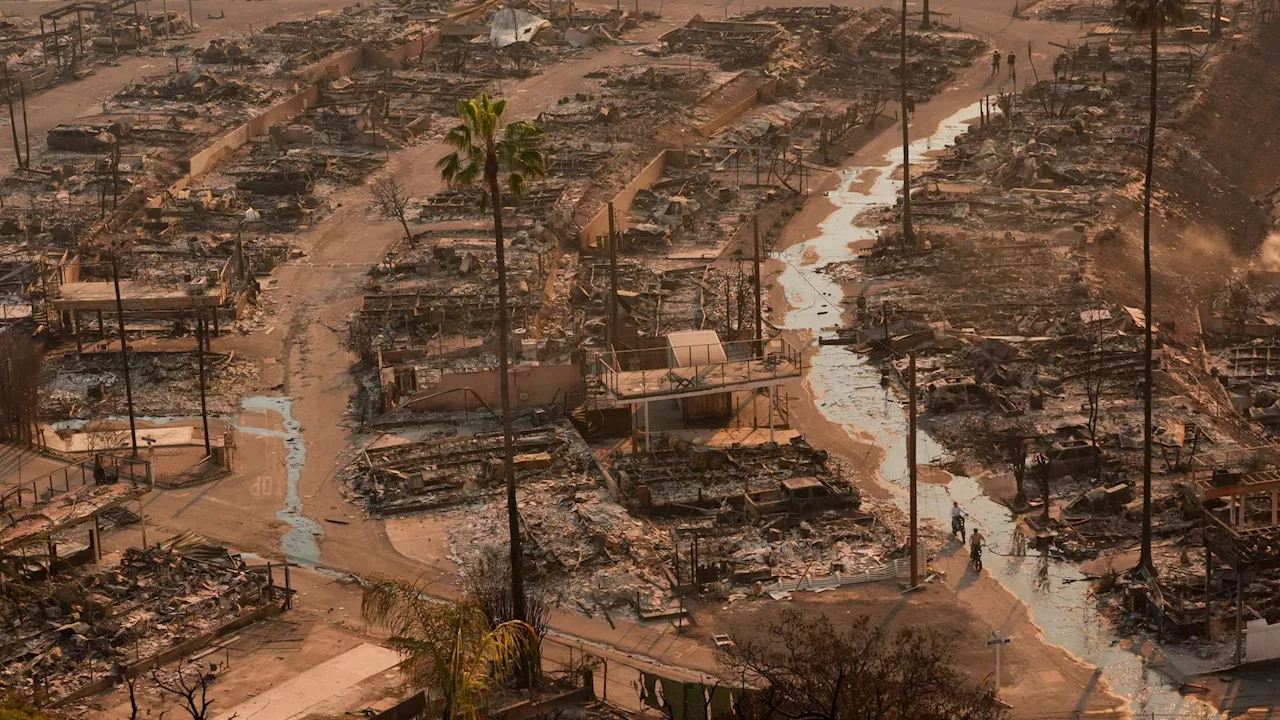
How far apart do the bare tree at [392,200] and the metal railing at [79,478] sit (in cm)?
2337

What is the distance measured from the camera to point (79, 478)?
60094mm

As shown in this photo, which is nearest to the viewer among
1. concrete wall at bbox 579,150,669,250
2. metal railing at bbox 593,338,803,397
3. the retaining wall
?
the retaining wall

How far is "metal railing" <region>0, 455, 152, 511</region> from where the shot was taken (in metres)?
58.5

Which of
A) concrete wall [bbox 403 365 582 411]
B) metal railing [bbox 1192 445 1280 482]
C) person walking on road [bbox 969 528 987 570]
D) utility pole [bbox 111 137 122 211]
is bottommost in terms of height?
person walking on road [bbox 969 528 987 570]

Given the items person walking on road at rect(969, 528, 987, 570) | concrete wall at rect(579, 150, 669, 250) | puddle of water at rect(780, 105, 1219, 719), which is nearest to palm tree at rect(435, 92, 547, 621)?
person walking on road at rect(969, 528, 987, 570)

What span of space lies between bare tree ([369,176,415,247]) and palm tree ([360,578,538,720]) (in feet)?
130

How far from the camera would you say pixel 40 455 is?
62031 millimetres

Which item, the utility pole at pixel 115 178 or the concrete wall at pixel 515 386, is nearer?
the concrete wall at pixel 515 386

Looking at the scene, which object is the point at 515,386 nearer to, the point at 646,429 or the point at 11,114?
the point at 646,429

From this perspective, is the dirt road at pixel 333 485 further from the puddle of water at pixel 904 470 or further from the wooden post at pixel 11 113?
the wooden post at pixel 11 113

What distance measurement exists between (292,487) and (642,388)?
34.1ft

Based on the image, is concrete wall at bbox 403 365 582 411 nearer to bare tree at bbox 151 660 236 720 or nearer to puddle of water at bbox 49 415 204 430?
puddle of water at bbox 49 415 204 430

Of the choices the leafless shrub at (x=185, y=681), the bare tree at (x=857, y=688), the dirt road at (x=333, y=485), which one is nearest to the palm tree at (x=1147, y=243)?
the dirt road at (x=333, y=485)

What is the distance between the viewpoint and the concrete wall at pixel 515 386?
214 ft
